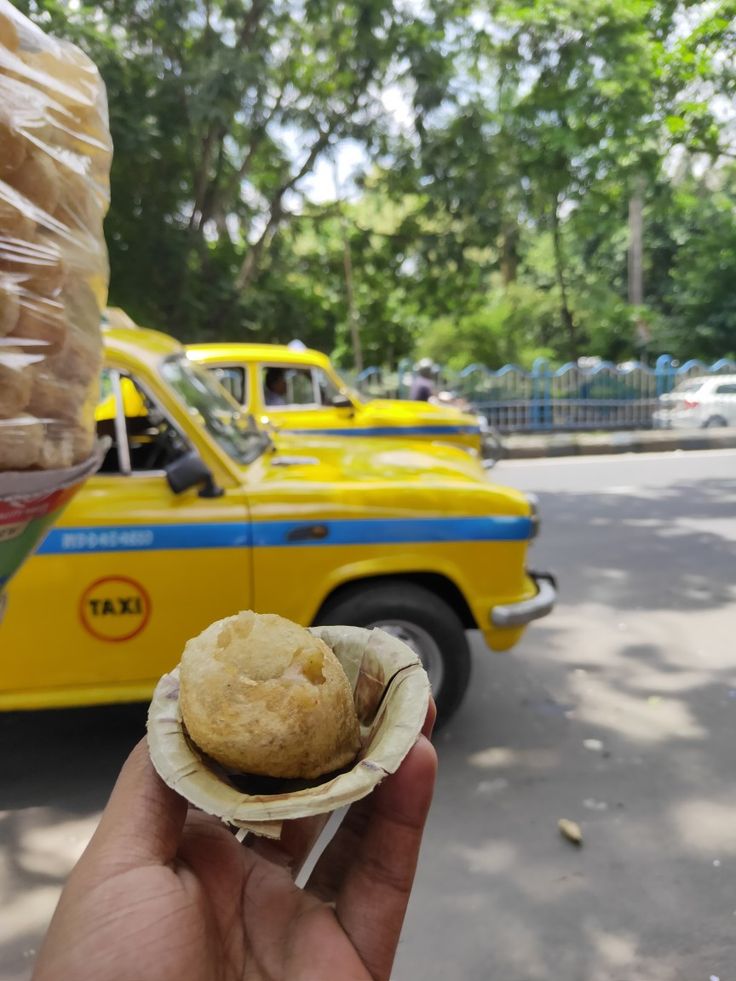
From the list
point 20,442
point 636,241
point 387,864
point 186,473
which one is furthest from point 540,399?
point 20,442

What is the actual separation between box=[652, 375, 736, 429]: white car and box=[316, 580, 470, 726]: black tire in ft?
47.6

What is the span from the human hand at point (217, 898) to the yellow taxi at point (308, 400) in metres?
5.52

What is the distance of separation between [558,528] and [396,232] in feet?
30.8

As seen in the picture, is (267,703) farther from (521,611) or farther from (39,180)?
(521,611)

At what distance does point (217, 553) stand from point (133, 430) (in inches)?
39.1

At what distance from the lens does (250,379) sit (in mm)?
7141

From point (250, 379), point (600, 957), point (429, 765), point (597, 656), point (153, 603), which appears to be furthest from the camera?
point (250, 379)

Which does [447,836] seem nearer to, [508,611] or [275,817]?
[508,611]

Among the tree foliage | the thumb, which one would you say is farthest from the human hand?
the tree foliage

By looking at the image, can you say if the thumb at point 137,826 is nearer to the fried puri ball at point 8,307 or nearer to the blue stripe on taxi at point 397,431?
the fried puri ball at point 8,307

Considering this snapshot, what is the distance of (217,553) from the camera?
11.8 feet

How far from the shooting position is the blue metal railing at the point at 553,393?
17.1 meters

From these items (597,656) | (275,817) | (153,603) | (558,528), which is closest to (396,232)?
(558,528)

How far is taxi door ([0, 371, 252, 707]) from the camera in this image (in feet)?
11.3
